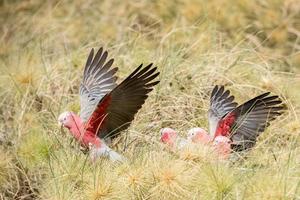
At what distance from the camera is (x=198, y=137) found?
2.60 metres

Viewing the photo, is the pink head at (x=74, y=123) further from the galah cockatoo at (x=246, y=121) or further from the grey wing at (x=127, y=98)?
the galah cockatoo at (x=246, y=121)

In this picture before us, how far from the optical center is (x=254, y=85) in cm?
328

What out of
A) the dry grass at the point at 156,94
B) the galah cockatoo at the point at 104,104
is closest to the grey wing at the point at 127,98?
the galah cockatoo at the point at 104,104

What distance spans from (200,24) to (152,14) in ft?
2.35

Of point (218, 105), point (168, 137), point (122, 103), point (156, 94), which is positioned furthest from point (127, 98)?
point (156, 94)

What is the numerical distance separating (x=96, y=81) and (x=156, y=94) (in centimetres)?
40

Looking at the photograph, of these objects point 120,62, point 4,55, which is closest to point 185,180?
point 120,62

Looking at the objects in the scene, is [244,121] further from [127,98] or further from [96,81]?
[96,81]

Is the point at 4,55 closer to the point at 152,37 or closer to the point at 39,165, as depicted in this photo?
the point at 152,37

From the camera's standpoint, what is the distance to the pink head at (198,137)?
2.59 metres

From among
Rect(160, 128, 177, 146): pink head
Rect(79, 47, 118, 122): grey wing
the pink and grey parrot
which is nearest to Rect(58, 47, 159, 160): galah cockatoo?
Rect(79, 47, 118, 122): grey wing

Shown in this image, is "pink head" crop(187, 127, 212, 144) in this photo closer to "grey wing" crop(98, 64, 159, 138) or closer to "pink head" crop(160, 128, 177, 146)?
"pink head" crop(160, 128, 177, 146)

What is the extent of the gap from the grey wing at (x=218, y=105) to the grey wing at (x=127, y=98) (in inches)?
8.8

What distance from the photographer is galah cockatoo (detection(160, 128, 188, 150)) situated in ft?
8.41
